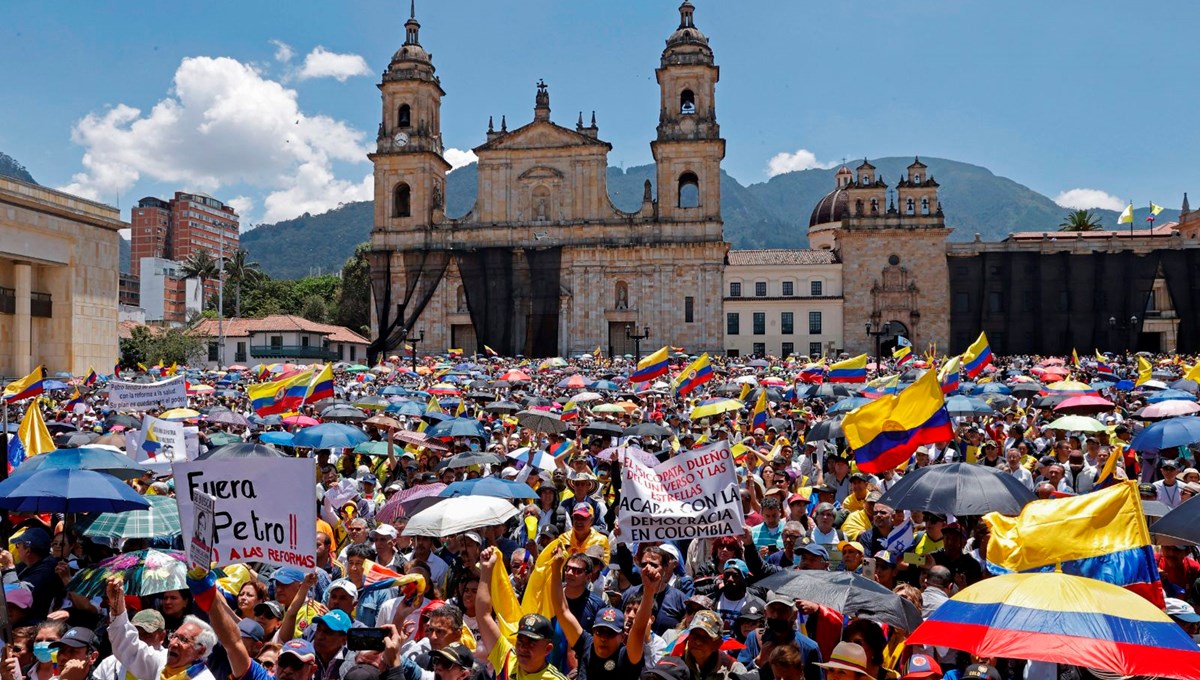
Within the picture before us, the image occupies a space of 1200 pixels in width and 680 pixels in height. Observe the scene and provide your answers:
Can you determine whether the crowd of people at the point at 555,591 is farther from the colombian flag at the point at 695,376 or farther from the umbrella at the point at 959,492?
the colombian flag at the point at 695,376

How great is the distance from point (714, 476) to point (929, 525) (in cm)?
175

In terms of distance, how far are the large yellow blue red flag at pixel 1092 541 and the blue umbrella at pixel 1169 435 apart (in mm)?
5590

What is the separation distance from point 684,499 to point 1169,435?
20.7ft

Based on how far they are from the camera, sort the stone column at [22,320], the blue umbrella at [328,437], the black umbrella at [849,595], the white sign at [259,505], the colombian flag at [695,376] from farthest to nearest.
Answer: the stone column at [22,320]
the colombian flag at [695,376]
the blue umbrella at [328,437]
the white sign at [259,505]
the black umbrella at [849,595]

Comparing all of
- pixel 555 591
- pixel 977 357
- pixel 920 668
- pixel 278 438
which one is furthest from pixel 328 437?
pixel 977 357

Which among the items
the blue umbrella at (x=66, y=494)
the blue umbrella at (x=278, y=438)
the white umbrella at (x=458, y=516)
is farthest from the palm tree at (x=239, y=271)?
the white umbrella at (x=458, y=516)

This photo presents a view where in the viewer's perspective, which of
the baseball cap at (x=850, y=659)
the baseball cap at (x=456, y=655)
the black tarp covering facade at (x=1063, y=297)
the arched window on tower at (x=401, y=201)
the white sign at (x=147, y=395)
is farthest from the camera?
the arched window on tower at (x=401, y=201)

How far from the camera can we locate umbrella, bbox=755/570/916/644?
17.3ft

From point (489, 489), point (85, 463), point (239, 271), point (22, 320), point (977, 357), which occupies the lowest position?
point (489, 489)

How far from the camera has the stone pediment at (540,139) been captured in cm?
6078

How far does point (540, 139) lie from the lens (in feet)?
201

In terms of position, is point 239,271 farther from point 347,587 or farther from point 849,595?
point 849,595

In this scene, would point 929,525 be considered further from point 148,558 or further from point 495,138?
point 495,138

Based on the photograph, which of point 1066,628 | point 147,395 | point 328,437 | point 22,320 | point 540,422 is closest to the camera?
point 1066,628
